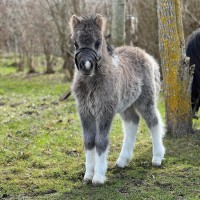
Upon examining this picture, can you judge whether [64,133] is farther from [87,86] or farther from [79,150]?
[87,86]

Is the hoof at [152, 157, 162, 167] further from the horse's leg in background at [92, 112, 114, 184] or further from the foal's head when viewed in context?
the foal's head

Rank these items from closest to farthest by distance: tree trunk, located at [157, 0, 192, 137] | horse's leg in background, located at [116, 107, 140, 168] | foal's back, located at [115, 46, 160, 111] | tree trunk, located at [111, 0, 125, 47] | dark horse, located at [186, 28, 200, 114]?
foal's back, located at [115, 46, 160, 111], horse's leg in background, located at [116, 107, 140, 168], tree trunk, located at [157, 0, 192, 137], dark horse, located at [186, 28, 200, 114], tree trunk, located at [111, 0, 125, 47]

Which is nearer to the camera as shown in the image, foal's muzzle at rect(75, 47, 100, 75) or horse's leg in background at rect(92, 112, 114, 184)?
foal's muzzle at rect(75, 47, 100, 75)

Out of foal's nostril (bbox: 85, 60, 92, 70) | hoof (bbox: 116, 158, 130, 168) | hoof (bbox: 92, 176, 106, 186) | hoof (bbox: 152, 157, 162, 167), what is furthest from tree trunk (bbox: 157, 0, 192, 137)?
foal's nostril (bbox: 85, 60, 92, 70)

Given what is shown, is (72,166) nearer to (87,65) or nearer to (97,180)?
(97,180)

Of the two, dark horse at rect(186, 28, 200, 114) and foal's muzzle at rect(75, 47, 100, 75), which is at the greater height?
foal's muzzle at rect(75, 47, 100, 75)

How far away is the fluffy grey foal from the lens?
5.55m

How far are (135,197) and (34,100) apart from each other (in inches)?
341

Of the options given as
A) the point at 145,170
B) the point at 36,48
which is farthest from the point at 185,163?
the point at 36,48

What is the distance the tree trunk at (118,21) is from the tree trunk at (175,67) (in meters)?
3.54

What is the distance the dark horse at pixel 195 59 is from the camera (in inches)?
330

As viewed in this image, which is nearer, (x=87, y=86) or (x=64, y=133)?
(x=87, y=86)

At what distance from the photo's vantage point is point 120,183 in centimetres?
599

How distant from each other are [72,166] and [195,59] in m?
3.42
